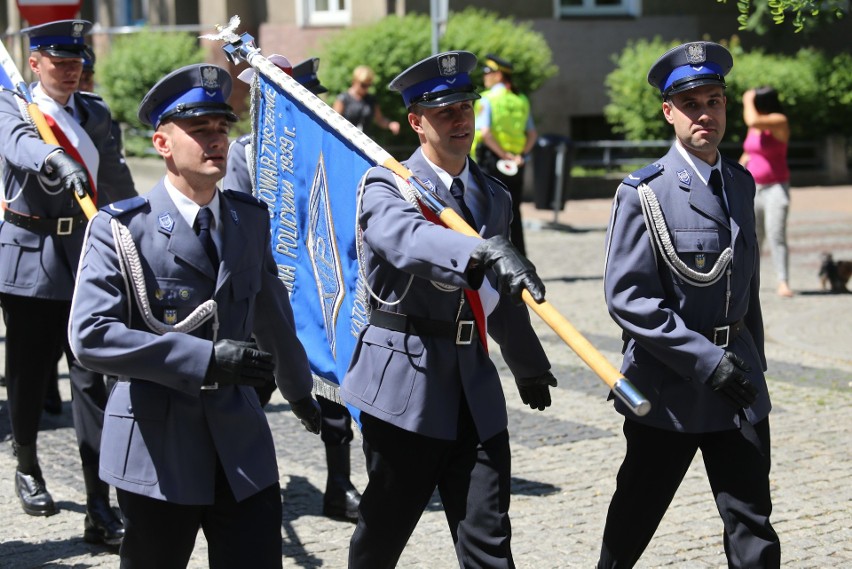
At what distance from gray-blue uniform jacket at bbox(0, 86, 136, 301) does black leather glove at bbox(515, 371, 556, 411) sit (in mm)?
2528

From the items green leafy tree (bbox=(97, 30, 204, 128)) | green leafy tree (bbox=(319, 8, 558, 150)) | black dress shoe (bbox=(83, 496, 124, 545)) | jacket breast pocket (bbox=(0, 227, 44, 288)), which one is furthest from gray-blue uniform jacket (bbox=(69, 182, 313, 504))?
green leafy tree (bbox=(97, 30, 204, 128))

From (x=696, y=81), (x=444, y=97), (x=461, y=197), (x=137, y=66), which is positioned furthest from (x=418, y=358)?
(x=137, y=66)

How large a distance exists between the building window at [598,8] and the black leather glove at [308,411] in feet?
67.2

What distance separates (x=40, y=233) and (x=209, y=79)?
273cm

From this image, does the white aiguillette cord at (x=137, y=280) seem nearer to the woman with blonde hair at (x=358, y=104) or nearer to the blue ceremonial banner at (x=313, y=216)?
the blue ceremonial banner at (x=313, y=216)

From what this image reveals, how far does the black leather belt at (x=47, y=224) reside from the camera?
258 inches

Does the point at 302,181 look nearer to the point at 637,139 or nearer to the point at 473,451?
the point at 473,451

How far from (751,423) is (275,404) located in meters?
4.55

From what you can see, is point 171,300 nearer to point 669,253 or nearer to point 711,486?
point 669,253

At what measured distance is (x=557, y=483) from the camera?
6.91 meters

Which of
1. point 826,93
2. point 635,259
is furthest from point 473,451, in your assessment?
point 826,93

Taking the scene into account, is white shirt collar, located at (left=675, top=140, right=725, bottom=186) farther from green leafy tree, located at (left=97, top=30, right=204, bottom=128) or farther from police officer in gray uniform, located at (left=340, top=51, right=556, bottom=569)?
green leafy tree, located at (left=97, top=30, right=204, bottom=128)

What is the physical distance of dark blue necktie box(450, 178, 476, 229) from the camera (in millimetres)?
4684

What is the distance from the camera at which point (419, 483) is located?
15.2 ft
